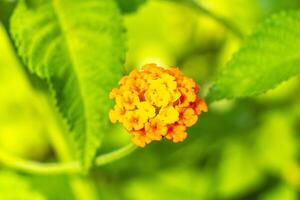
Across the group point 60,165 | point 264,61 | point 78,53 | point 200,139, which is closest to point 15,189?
point 60,165

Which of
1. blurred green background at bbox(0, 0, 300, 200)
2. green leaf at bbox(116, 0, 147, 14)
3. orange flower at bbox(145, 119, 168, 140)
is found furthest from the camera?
blurred green background at bbox(0, 0, 300, 200)

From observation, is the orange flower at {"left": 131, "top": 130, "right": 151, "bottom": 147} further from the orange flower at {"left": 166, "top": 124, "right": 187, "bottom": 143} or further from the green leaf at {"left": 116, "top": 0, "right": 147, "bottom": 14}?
the green leaf at {"left": 116, "top": 0, "right": 147, "bottom": 14}

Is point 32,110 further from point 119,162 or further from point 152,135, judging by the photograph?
point 152,135

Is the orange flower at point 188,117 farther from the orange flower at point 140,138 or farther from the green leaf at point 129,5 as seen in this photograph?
the green leaf at point 129,5

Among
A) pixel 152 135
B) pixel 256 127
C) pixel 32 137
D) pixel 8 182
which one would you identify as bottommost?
pixel 32 137

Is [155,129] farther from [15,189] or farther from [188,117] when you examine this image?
[15,189]

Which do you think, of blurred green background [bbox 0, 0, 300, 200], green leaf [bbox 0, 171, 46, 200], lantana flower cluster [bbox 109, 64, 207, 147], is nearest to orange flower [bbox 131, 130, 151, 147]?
lantana flower cluster [bbox 109, 64, 207, 147]

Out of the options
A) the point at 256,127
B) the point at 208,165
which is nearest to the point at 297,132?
the point at 256,127
